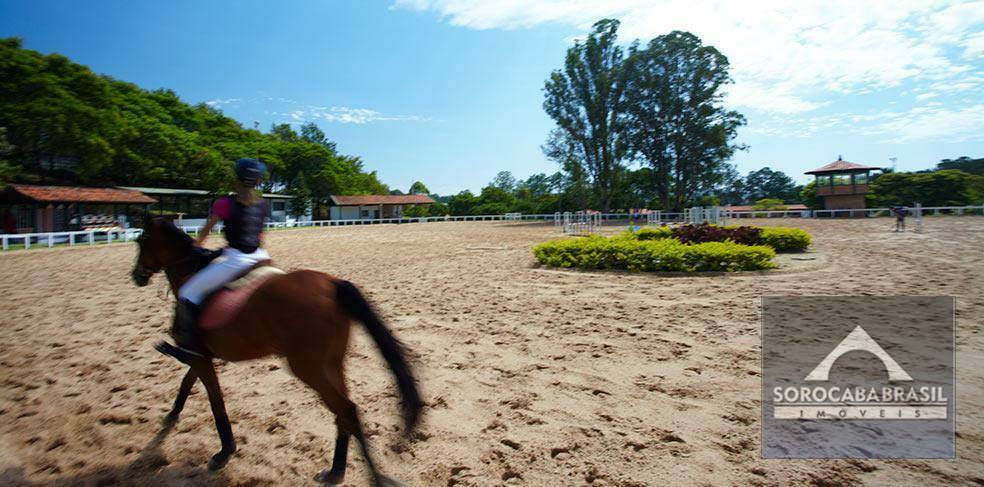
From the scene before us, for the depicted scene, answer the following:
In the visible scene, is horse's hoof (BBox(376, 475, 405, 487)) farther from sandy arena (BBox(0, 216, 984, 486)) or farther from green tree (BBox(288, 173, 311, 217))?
green tree (BBox(288, 173, 311, 217))

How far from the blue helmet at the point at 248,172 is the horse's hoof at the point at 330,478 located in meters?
2.21

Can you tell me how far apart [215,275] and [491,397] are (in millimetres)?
2535

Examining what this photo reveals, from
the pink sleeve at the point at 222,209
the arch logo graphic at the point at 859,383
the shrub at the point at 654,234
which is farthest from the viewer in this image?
the shrub at the point at 654,234

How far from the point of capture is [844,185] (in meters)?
38.5

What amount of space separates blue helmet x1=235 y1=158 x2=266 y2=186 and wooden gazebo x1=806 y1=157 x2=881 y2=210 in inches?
1897

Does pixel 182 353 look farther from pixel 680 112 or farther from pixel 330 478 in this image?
pixel 680 112

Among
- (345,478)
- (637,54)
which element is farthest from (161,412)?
(637,54)

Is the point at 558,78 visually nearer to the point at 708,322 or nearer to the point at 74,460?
the point at 708,322

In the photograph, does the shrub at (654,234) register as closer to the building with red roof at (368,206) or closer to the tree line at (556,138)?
the tree line at (556,138)

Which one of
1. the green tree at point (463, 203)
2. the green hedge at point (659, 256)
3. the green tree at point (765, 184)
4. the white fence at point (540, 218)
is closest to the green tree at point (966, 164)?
the green tree at point (765, 184)

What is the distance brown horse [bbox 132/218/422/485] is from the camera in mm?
2705

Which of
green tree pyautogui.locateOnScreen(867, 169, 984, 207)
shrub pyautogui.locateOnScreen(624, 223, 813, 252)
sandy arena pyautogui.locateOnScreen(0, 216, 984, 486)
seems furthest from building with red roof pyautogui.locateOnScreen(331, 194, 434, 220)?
green tree pyautogui.locateOnScreen(867, 169, 984, 207)

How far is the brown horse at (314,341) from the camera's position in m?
2.71

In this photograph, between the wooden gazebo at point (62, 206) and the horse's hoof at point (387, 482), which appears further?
the wooden gazebo at point (62, 206)
